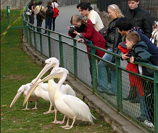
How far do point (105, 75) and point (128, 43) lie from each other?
1871 mm

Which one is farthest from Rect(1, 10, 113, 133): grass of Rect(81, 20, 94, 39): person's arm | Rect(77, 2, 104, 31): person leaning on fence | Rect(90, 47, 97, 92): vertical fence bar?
Rect(77, 2, 104, 31): person leaning on fence

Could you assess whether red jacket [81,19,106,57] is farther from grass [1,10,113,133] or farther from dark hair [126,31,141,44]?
dark hair [126,31,141,44]

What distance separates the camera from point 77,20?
8.76m

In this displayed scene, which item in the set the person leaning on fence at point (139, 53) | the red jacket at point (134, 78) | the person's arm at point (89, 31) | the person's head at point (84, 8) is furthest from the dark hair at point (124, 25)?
the person's head at point (84, 8)

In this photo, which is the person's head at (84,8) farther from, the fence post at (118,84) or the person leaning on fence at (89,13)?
the fence post at (118,84)

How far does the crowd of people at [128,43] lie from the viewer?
6.36 m

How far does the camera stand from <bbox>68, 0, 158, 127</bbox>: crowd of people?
20.9 ft

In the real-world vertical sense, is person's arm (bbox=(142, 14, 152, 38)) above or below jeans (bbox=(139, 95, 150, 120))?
above

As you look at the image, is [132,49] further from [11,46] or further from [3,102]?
[11,46]

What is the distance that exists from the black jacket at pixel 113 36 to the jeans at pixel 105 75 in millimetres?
257

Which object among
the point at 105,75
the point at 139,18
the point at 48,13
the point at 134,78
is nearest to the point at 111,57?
the point at 105,75

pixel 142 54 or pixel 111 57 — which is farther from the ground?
pixel 142 54

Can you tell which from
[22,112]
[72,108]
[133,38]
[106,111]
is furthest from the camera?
[22,112]

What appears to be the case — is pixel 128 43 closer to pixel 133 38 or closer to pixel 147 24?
pixel 133 38
